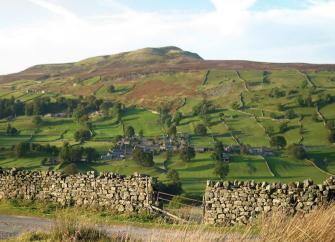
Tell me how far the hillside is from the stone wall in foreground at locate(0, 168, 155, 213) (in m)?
25.2

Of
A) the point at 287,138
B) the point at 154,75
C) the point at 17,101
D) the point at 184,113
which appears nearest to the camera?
the point at 287,138

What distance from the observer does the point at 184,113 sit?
92812mm

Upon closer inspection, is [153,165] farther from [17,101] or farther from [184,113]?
[17,101]

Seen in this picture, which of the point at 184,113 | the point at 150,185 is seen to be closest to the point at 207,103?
the point at 184,113

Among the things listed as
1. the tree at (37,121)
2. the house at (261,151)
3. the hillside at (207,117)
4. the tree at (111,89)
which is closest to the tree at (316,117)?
the hillside at (207,117)

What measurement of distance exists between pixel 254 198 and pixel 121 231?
265 inches

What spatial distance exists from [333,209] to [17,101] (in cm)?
10359

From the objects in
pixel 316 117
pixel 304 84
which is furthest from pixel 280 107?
pixel 304 84

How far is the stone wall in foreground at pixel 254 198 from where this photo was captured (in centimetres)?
1888

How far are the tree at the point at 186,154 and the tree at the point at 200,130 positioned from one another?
1333 centimetres

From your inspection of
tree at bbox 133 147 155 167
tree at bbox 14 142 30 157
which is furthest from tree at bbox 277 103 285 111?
tree at bbox 14 142 30 157

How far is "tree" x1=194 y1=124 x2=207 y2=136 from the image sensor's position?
7531cm

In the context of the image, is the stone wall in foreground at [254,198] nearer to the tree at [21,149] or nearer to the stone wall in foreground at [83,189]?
the stone wall in foreground at [83,189]

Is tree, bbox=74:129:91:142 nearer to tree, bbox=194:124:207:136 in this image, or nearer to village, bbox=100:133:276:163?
village, bbox=100:133:276:163
